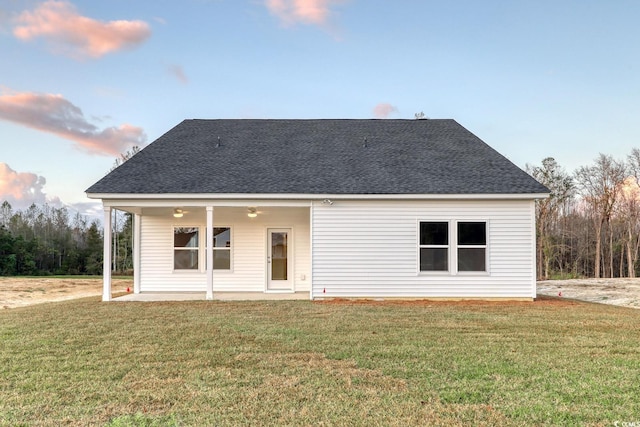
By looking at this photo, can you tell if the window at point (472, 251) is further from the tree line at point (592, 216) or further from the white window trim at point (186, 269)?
the tree line at point (592, 216)

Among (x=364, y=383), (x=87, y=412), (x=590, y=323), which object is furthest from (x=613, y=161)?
(x=87, y=412)

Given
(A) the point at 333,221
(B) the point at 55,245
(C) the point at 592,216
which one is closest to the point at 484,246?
(A) the point at 333,221

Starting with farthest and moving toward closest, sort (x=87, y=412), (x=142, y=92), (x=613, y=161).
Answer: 1. (x=613, y=161)
2. (x=142, y=92)
3. (x=87, y=412)

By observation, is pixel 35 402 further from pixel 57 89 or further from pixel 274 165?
pixel 57 89

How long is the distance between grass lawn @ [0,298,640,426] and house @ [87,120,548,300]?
2.86m

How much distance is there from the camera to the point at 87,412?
4.11 m

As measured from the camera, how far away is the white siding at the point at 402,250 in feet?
40.6

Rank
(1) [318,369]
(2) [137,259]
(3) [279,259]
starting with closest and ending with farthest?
(1) [318,369], (2) [137,259], (3) [279,259]

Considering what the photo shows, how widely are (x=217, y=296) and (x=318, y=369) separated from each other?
8321 mm

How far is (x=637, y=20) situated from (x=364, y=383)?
56.6ft

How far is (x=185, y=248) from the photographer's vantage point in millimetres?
14422

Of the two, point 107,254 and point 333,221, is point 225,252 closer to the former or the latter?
point 107,254

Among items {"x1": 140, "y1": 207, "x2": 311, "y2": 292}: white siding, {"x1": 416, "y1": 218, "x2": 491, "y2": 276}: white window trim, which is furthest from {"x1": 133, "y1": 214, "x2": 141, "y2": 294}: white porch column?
{"x1": 416, "y1": 218, "x2": 491, "y2": 276}: white window trim

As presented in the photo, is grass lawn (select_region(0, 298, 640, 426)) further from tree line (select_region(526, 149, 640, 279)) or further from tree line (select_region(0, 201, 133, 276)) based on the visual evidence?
tree line (select_region(0, 201, 133, 276))
